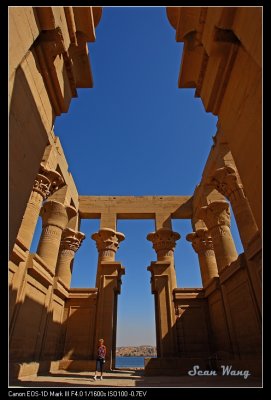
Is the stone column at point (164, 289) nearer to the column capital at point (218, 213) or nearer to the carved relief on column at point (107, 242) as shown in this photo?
the carved relief on column at point (107, 242)

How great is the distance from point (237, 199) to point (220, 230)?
2.53m

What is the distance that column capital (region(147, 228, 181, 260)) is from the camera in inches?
591

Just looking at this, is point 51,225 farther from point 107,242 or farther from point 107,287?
point 107,287

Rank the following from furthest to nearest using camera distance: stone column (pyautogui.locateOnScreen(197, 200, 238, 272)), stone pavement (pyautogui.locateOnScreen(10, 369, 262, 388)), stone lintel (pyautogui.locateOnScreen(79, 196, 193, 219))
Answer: stone lintel (pyautogui.locateOnScreen(79, 196, 193, 219)), stone column (pyautogui.locateOnScreen(197, 200, 238, 272)), stone pavement (pyautogui.locateOnScreen(10, 369, 262, 388))

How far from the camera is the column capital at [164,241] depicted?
1502cm

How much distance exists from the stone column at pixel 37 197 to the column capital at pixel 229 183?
6647 millimetres

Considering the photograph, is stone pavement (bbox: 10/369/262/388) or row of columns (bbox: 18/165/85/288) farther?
row of columns (bbox: 18/165/85/288)

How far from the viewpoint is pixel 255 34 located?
3.41 m

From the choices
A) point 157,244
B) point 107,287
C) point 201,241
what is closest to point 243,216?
point 201,241

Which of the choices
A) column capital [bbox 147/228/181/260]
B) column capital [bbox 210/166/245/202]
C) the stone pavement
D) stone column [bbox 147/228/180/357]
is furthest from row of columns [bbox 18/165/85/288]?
column capital [bbox 210/166/245/202]

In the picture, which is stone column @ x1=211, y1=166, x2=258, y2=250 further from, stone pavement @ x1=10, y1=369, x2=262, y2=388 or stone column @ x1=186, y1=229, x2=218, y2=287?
stone column @ x1=186, y1=229, x2=218, y2=287
